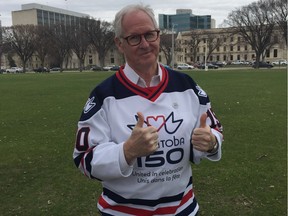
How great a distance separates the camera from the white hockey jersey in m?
1.98

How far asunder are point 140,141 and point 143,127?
0.47 feet

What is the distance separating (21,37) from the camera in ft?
258

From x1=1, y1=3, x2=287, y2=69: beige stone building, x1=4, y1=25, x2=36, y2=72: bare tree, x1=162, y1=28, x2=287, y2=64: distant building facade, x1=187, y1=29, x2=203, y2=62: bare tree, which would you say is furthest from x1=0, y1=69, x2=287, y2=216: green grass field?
x1=1, y1=3, x2=287, y2=69: beige stone building

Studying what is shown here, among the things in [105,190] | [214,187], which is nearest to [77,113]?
[214,187]

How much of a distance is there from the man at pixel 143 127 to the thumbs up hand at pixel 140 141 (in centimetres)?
5

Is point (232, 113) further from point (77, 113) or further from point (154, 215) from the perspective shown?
point (154, 215)

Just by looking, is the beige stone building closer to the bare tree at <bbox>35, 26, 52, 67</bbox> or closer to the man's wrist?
the bare tree at <bbox>35, 26, 52, 67</bbox>

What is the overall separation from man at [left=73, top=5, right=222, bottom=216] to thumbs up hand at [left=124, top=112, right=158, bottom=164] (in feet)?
0.16

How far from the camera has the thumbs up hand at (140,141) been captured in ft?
5.84

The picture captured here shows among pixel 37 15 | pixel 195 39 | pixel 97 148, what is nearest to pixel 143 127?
pixel 97 148

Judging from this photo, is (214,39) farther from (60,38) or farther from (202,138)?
(202,138)

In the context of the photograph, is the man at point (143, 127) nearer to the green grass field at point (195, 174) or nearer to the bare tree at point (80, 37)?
the green grass field at point (195, 174)

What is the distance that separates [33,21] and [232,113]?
118911 mm

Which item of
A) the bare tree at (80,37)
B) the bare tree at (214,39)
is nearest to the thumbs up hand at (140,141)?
the bare tree at (80,37)
